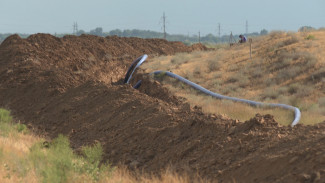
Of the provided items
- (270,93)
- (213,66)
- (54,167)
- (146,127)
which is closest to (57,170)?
(54,167)

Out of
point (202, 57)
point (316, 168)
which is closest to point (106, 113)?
point (316, 168)

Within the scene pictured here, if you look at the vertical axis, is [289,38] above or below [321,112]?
above

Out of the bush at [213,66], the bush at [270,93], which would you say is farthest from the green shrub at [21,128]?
the bush at [213,66]

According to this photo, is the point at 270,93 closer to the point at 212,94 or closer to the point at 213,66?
the point at 212,94

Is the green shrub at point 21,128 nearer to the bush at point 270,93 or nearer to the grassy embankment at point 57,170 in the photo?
the grassy embankment at point 57,170

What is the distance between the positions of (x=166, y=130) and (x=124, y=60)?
58.3ft

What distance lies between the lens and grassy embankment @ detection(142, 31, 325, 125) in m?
13.5

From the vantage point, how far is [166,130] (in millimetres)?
9398

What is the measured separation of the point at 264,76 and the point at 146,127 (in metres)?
9.65

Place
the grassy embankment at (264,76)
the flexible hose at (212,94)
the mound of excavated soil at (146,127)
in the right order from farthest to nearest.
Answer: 1. the grassy embankment at (264,76)
2. the flexible hose at (212,94)
3. the mound of excavated soil at (146,127)

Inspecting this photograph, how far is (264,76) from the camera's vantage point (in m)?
18.3

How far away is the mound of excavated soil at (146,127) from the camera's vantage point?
20.5 feet

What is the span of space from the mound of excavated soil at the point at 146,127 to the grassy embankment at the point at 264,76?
169 cm

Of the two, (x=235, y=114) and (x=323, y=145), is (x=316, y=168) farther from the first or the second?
(x=235, y=114)
